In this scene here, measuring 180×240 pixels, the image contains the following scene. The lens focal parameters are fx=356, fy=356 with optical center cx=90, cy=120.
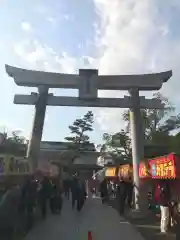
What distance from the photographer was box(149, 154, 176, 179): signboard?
850 centimetres

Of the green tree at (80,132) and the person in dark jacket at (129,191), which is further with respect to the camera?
the green tree at (80,132)

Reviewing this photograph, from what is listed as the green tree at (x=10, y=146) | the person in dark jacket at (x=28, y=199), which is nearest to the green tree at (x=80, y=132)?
the green tree at (x=10, y=146)

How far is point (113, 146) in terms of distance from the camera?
45.6 meters

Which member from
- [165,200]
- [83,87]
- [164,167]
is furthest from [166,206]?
[83,87]

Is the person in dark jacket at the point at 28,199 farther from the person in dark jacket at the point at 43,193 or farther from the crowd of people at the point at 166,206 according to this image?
the crowd of people at the point at 166,206

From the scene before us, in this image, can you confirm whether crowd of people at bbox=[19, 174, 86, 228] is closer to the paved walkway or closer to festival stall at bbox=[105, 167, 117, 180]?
the paved walkway

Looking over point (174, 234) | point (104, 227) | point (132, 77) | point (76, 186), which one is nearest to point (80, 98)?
point (132, 77)

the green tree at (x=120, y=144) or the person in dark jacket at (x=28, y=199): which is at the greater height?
the green tree at (x=120, y=144)

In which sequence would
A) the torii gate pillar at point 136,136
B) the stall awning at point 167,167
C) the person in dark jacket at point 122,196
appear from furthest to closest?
the torii gate pillar at point 136,136, the person in dark jacket at point 122,196, the stall awning at point 167,167

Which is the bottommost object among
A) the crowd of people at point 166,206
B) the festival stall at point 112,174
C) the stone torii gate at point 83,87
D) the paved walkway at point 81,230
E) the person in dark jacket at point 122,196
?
the paved walkway at point 81,230

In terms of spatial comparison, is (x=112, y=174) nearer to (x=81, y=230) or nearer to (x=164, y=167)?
(x=81, y=230)

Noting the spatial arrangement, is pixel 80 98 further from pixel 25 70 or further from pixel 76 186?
pixel 76 186

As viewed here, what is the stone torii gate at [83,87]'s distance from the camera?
17.1m

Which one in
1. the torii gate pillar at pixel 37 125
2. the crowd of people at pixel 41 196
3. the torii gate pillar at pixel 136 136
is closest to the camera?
the crowd of people at pixel 41 196
